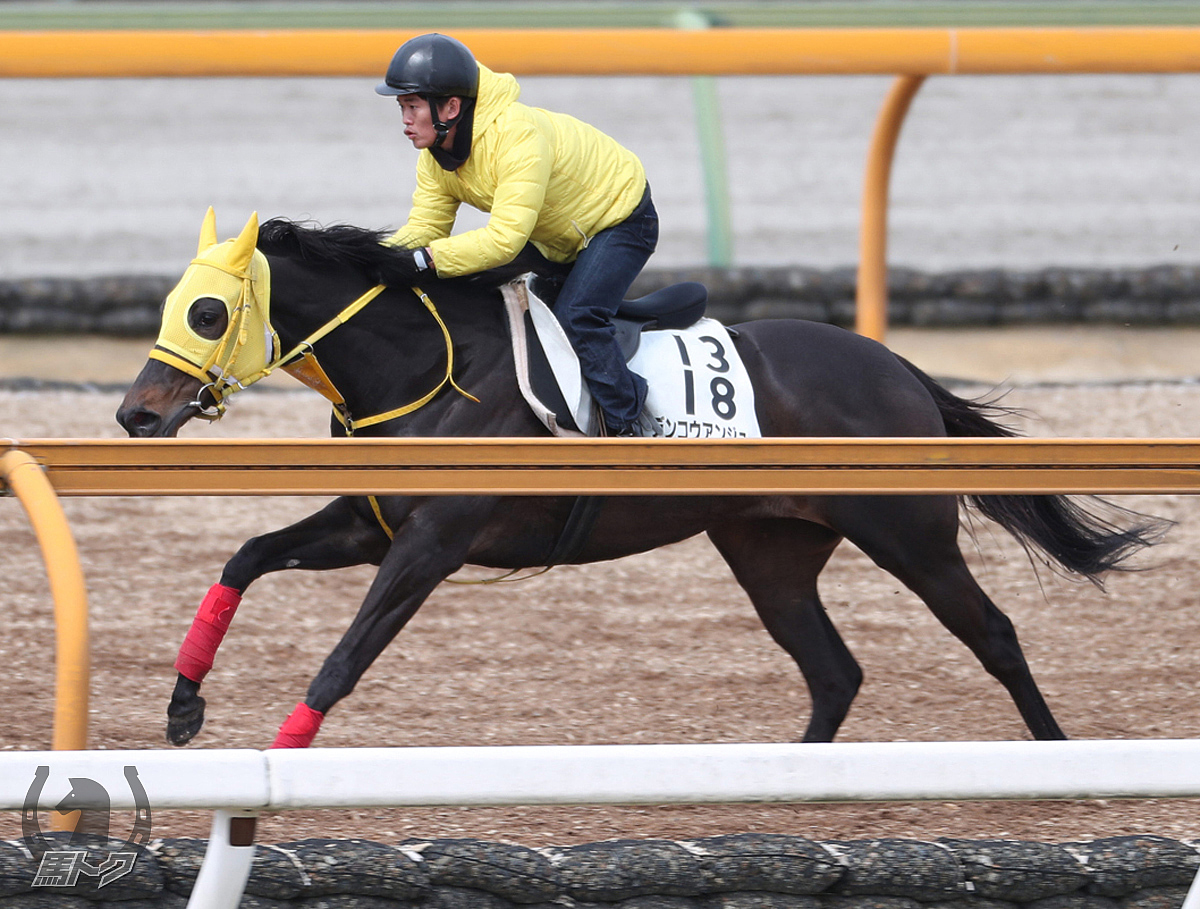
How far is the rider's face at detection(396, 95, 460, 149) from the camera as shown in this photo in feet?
11.4

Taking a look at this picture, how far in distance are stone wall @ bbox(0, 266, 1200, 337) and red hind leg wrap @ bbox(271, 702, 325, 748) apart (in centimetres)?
535

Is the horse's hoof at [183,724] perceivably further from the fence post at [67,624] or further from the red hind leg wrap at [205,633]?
the fence post at [67,624]

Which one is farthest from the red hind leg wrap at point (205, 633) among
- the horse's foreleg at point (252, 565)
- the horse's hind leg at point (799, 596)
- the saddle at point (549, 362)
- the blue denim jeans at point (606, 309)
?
the horse's hind leg at point (799, 596)

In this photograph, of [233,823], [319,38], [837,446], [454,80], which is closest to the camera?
[233,823]

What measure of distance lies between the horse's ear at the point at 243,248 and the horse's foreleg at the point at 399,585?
673mm

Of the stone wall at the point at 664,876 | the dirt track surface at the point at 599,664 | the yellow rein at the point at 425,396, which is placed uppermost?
the yellow rein at the point at 425,396

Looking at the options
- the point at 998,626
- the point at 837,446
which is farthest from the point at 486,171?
the point at 998,626

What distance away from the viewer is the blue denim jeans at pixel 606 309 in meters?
3.63

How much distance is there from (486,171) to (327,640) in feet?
6.26

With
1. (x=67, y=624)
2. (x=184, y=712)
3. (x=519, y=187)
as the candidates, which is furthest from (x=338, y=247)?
(x=67, y=624)

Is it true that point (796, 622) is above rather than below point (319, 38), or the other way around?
below

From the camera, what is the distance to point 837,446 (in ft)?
8.98

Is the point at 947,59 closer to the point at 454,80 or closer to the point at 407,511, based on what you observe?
the point at 454,80

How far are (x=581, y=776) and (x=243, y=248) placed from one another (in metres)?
1.59
